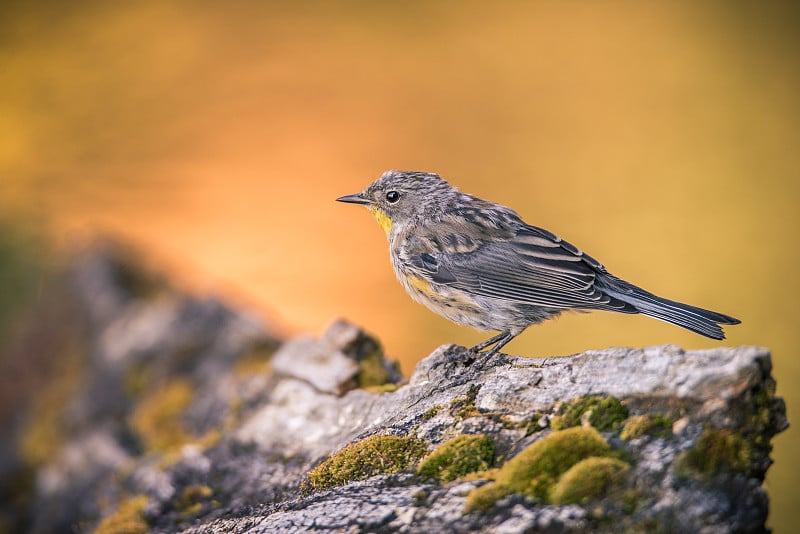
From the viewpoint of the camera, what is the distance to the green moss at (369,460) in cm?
495

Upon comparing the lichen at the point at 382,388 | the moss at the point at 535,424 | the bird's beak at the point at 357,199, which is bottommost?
the moss at the point at 535,424

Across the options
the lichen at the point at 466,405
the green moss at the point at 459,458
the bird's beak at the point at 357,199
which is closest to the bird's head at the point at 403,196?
the bird's beak at the point at 357,199

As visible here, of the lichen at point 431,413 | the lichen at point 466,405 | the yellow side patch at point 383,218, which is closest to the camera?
the lichen at point 466,405

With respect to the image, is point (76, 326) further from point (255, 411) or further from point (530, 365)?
point (530, 365)

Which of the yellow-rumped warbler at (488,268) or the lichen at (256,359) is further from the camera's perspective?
the lichen at (256,359)

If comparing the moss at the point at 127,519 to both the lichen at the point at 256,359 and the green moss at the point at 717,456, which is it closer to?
the lichen at the point at 256,359

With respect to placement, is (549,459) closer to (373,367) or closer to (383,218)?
(373,367)

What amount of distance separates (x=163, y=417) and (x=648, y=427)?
17.5 feet

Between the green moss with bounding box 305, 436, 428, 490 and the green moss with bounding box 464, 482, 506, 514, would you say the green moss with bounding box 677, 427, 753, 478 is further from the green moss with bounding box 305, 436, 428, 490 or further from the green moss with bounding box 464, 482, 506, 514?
the green moss with bounding box 305, 436, 428, 490

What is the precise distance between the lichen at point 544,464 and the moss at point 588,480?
86 mm

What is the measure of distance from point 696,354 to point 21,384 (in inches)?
324

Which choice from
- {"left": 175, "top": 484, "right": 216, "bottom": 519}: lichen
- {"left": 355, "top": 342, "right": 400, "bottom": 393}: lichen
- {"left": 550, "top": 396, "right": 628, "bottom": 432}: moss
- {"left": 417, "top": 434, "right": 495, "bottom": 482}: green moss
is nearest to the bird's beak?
{"left": 355, "top": 342, "right": 400, "bottom": 393}: lichen

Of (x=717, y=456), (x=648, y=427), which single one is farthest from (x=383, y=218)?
(x=717, y=456)

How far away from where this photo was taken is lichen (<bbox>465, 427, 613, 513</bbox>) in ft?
13.8
